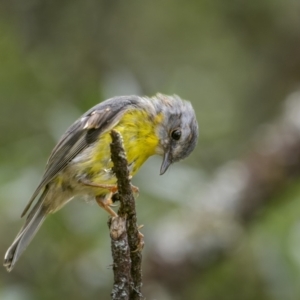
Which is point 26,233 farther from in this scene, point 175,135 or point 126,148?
point 175,135

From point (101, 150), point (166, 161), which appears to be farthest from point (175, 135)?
point (101, 150)

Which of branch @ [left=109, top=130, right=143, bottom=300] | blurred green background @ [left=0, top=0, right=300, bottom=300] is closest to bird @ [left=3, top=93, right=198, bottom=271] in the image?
blurred green background @ [left=0, top=0, right=300, bottom=300]

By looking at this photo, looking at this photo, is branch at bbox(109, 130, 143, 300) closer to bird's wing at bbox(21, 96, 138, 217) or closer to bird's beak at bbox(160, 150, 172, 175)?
bird's wing at bbox(21, 96, 138, 217)

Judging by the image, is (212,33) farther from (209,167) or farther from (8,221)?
(8,221)

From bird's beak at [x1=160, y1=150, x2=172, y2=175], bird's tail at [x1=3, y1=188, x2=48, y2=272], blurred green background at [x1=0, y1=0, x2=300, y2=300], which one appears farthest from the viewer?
blurred green background at [x1=0, y1=0, x2=300, y2=300]

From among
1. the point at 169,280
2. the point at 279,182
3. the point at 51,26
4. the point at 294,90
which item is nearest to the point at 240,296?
the point at 169,280

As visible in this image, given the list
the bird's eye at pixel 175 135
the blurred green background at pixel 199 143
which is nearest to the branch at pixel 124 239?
the blurred green background at pixel 199 143
